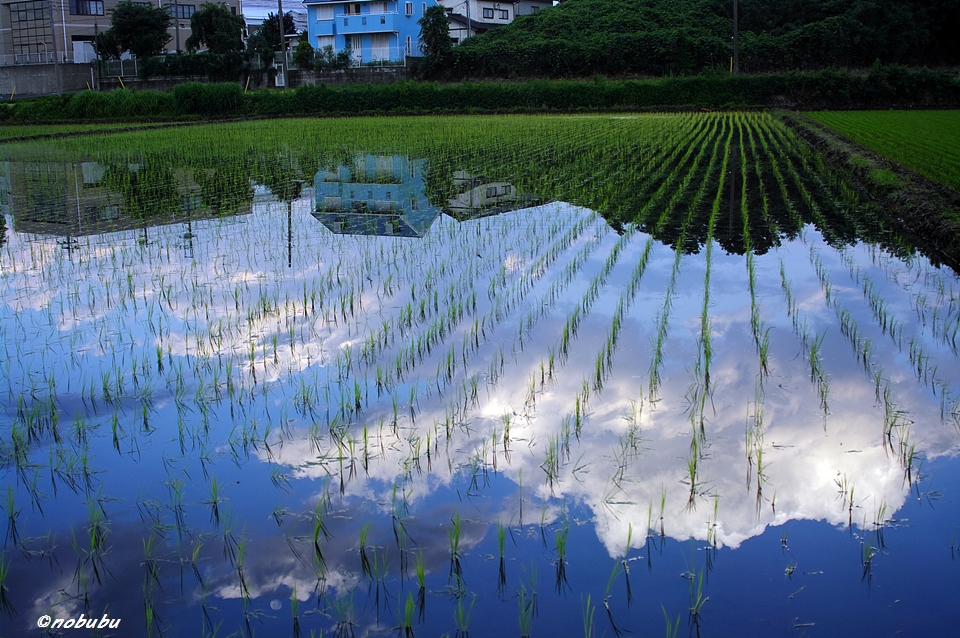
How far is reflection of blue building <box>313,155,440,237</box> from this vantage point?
845 cm

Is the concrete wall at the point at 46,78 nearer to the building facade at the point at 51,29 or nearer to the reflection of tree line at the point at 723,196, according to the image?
the building facade at the point at 51,29

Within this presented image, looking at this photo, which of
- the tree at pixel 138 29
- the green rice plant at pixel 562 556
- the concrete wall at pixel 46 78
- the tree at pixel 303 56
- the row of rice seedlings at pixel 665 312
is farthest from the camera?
the concrete wall at pixel 46 78

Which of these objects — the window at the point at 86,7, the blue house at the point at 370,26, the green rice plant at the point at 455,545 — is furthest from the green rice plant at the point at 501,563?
the window at the point at 86,7

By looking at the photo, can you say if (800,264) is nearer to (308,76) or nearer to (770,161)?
(770,161)

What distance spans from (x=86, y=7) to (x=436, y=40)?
1971cm

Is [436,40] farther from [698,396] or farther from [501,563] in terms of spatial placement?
[501,563]

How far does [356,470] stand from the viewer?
129 inches

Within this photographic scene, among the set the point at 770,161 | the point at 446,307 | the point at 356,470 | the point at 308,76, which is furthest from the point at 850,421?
the point at 308,76

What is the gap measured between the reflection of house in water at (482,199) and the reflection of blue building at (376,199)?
299 mm

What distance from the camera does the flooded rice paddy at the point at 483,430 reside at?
8.22 ft

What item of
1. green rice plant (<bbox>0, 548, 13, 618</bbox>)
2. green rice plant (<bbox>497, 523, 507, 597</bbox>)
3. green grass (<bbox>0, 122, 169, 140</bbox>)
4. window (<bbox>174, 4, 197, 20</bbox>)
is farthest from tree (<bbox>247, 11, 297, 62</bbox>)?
green rice plant (<bbox>497, 523, 507, 597</bbox>)

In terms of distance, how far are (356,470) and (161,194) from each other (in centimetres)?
822

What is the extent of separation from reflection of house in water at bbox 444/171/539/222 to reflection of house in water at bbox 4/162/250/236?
2382mm

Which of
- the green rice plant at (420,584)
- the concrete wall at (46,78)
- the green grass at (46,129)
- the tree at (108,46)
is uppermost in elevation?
the tree at (108,46)
